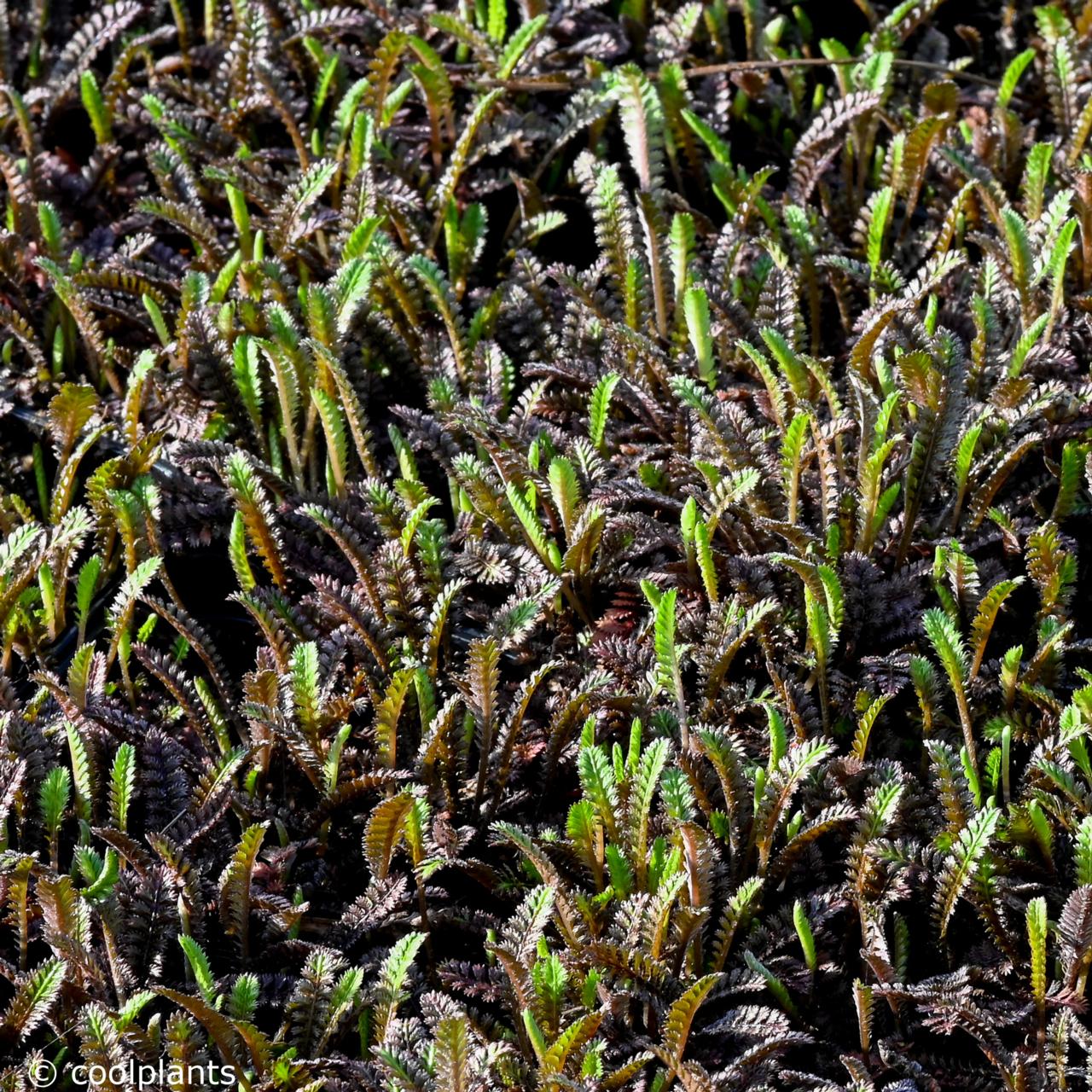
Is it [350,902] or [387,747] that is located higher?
[387,747]

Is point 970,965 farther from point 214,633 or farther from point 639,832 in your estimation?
point 214,633

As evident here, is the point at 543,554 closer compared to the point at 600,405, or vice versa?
the point at 543,554

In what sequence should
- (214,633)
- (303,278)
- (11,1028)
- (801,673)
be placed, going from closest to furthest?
(11,1028) → (801,673) → (214,633) → (303,278)

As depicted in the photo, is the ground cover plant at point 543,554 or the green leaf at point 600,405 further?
the green leaf at point 600,405

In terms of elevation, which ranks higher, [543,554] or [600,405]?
[600,405]

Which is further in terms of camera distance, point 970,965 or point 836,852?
point 836,852

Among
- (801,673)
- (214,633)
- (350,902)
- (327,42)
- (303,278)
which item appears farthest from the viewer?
(327,42)

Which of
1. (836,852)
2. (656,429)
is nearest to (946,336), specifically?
(656,429)

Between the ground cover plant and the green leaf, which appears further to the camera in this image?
the green leaf
